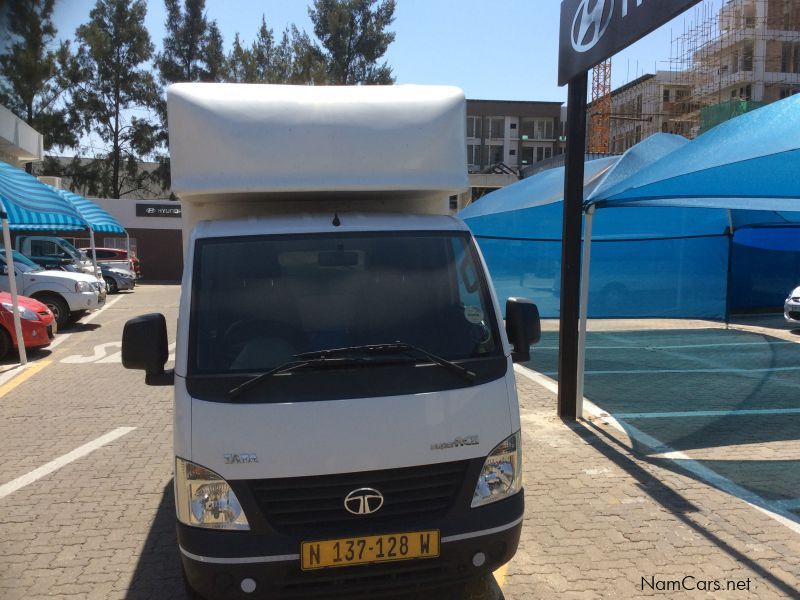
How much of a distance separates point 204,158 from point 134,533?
2.64m

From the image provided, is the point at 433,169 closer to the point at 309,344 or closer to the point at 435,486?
the point at 309,344

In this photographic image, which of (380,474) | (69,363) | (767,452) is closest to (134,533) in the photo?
(380,474)

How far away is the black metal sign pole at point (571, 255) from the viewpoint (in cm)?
754

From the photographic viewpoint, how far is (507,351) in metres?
3.79

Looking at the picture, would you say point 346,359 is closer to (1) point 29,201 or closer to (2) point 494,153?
(1) point 29,201

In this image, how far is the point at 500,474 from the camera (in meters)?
3.48

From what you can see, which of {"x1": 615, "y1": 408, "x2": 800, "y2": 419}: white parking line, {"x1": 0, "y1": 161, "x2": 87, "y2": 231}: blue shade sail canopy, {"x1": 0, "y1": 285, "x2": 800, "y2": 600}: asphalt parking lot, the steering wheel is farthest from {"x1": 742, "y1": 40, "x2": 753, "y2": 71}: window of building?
the steering wheel

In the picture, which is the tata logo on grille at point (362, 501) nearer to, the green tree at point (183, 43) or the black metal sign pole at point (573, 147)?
the black metal sign pole at point (573, 147)

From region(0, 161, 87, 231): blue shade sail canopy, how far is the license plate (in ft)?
34.2

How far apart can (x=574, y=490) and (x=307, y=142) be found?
137 inches

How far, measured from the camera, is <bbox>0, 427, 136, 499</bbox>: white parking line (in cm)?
571

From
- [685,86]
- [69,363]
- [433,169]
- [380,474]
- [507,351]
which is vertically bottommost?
[69,363]
